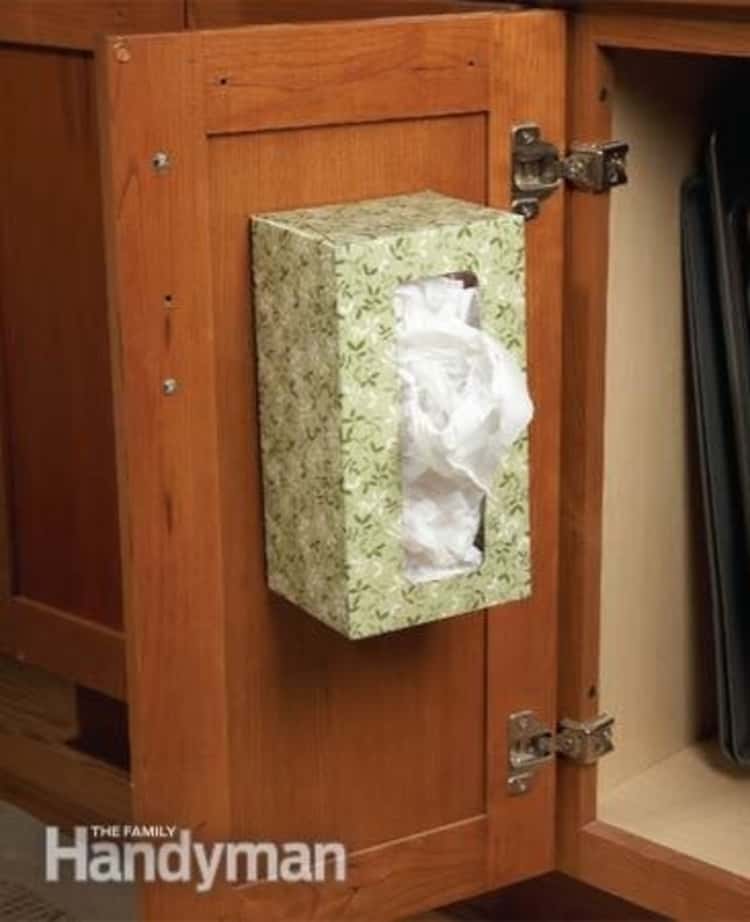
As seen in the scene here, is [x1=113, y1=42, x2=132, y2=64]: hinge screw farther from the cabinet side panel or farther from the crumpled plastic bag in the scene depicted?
the cabinet side panel

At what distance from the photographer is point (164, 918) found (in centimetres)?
148

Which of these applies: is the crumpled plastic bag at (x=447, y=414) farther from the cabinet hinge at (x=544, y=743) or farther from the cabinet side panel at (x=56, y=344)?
the cabinet side panel at (x=56, y=344)

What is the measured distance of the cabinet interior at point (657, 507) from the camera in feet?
5.46

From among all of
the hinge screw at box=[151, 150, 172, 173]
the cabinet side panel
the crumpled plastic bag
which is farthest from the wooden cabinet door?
the cabinet side panel

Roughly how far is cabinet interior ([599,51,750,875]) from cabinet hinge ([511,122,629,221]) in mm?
60

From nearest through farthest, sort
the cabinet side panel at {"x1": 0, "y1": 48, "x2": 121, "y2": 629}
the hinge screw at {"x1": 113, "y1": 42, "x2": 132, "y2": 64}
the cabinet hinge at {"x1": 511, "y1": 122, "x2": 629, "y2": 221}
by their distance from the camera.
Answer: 1. the hinge screw at {"x1": 113, "y1": 42, "x2": 132, "y2": 64}
2. the cabinet hinge at {"x1": 511, "y1": 122, "x2": 629, "y2": 221}
3. the cabinet side panel at {"x1": 0, "y1": 48, "x2": 121, "y2": 629}

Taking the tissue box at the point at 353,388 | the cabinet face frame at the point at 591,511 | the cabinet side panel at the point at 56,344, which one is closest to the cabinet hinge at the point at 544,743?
the cabinet face frame at the point at 591,511

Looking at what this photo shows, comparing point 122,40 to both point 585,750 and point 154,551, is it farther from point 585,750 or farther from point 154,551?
point 585,750

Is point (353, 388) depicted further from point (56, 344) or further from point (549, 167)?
point (56, 344)

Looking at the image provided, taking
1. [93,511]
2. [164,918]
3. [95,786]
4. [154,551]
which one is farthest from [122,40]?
[95,786]

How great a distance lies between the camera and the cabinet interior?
167 cm

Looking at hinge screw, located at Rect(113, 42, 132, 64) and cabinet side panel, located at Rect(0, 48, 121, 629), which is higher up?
hinge screw, located at Rect(113, 42, 132, 64)

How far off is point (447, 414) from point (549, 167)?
259 millimetres

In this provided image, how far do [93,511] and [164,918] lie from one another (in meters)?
0.66
